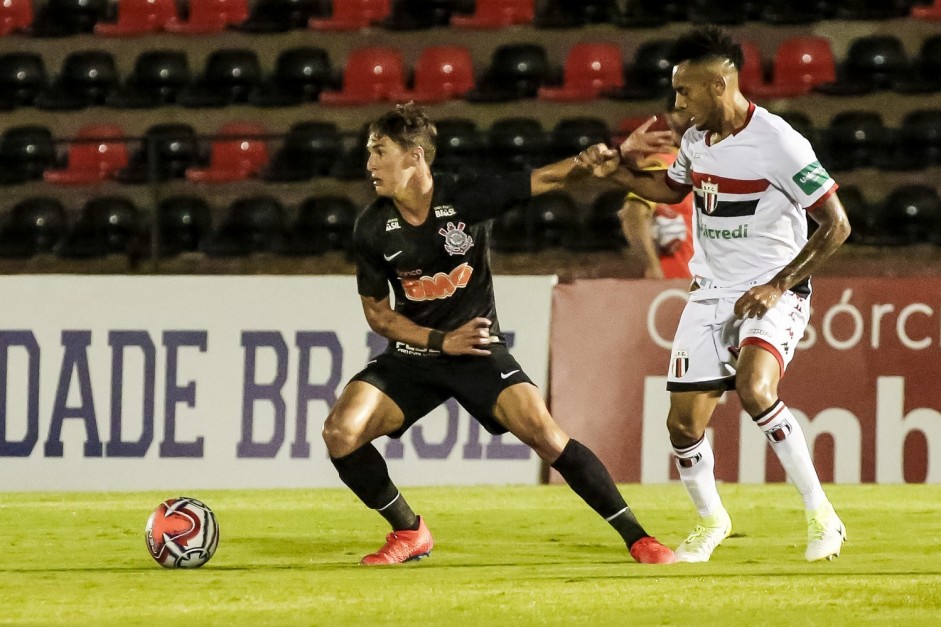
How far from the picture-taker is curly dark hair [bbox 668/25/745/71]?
5965mm

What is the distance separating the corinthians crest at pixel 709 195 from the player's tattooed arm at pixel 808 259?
39cm

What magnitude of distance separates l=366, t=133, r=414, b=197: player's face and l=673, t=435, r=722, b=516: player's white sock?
162 centimetres

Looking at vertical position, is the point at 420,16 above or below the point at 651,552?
above

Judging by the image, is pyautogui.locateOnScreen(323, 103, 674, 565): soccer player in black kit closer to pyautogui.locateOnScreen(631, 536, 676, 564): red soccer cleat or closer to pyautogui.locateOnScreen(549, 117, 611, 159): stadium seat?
pyautogui.locateOnScreen(631, 536, 676, 564): red soccer cleat

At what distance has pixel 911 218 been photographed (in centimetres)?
1169

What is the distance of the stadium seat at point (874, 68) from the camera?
12594 mm

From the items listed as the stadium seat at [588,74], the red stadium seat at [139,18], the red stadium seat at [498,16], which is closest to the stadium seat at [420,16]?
the red stadium seat at [498,16]

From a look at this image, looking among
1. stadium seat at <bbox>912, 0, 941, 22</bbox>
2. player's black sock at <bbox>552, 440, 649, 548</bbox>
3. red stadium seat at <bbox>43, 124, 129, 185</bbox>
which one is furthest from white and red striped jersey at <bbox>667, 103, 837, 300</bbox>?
red stadium seat at <bbox>43, 124, 129, 185</bbox>

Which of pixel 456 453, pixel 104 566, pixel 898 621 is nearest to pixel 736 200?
pixel 898 621

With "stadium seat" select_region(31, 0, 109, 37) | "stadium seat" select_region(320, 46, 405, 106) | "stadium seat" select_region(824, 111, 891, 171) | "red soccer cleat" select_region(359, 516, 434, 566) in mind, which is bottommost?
"red soccer cleat" select_region(359, 516, 434, 566)

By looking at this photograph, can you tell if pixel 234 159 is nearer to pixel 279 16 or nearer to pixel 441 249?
pixel 279 16

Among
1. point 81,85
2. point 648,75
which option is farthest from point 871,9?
point 81,85

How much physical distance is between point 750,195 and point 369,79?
7809 millimetres

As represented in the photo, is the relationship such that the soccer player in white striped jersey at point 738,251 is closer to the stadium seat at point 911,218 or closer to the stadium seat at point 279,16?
the stadium seat at point 911,218
